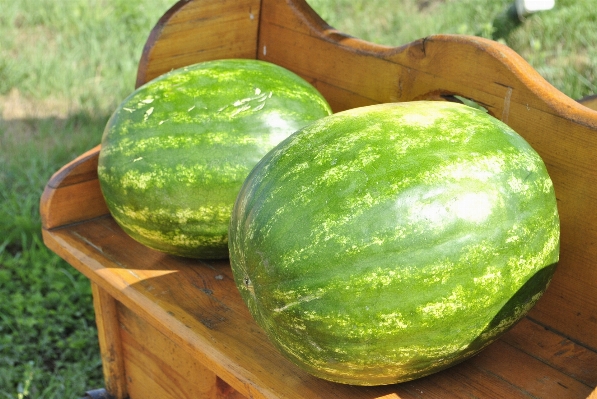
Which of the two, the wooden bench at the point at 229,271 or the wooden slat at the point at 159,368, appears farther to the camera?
the wooden slat at the point at 159,368

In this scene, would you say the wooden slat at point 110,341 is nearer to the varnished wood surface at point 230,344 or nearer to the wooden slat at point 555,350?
the varnished wood surface at point 230,344

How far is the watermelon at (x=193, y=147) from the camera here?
6.29 ft

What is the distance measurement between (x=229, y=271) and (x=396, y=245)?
83 centimetres

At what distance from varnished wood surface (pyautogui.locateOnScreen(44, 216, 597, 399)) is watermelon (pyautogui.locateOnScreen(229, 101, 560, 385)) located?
0.33 ft

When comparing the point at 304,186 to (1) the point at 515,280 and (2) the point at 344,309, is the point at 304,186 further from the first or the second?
(1) the point at 515,280

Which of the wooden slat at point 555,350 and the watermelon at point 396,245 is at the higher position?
the watermelon at point 396,245

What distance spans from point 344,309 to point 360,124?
1.36ft

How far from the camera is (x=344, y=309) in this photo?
4.56 ft

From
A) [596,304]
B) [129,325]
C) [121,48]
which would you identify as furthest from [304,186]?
[121,48]

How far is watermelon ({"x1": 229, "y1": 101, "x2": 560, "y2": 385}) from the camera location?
1.38 metres

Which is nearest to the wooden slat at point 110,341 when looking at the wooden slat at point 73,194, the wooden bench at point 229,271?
the wooden bench at point 229,271

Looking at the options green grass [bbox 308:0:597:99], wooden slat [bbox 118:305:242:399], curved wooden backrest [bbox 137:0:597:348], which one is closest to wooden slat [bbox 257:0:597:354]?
curved wooden backrest [bbox 137:0:597:348]

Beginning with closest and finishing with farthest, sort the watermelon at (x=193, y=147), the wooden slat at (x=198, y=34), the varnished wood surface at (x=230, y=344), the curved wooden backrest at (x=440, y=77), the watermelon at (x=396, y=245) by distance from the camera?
the watermelon at (x=396, y=245), the varnished wood surface at (x=230, y=344), the curved wooden backrest at (x=440, y=77), the watermelon at (x=193, y=147), the wooden slat at (x=198, y=34)

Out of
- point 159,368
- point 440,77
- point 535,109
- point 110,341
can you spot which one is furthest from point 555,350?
point 110,341
